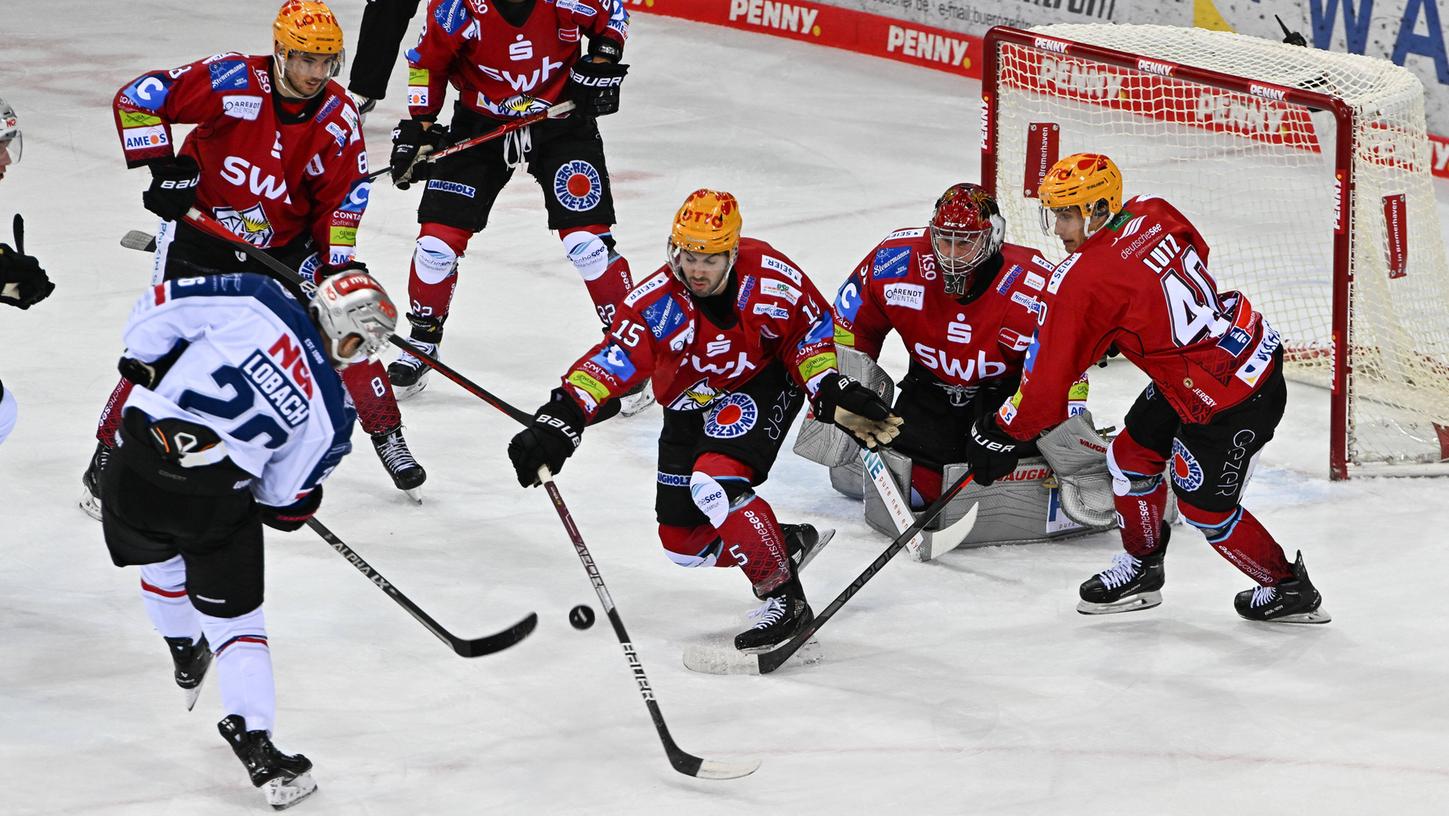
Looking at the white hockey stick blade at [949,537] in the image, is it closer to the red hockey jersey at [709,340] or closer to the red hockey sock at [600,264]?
the red hockey jersey at [709,340]

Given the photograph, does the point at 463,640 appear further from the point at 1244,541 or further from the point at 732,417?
the point at 1244,541

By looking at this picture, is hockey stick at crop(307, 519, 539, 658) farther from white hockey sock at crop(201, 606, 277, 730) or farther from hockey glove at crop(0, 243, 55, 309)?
hockey glove at crop(0, 243, 55, 309)

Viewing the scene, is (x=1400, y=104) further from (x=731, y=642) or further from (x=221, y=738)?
(x=221, y=738)

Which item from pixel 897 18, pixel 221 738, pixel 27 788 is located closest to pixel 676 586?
pixel 221 738

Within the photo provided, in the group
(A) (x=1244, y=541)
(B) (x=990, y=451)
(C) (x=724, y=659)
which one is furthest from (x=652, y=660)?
(A) (x=1244, y=541)

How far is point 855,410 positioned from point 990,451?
13.4 inches

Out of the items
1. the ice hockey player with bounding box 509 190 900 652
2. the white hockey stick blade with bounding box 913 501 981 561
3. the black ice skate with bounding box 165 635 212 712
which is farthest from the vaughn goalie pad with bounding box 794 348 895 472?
the black ice skate with bounding box 165 635 212 712

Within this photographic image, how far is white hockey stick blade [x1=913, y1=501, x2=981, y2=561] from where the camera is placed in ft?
15.4

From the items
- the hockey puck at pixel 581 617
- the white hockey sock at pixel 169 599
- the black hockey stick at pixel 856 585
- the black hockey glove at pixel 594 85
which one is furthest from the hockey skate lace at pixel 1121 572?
the black hockey glove at pixel 594 85

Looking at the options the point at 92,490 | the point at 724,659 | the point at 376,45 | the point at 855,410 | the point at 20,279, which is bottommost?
the point at 92,490

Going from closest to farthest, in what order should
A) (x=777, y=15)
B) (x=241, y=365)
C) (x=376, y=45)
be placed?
(x=241, y=365) → (x=376, y=45) → (x=777, y=15)

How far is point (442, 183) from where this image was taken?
5.74 m

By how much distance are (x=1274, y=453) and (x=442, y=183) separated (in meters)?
2.75

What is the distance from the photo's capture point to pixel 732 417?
14.0ft
